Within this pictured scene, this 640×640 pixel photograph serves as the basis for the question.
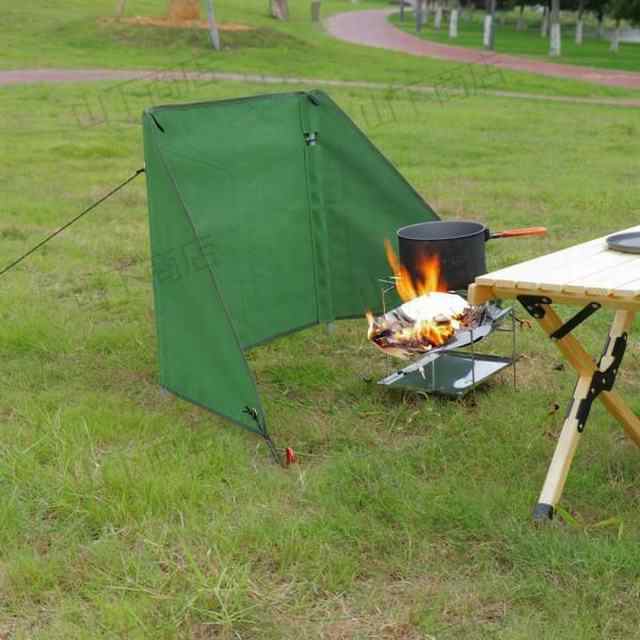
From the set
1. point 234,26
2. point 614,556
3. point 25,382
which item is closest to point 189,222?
point 25,382

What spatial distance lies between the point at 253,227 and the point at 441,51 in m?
30.8

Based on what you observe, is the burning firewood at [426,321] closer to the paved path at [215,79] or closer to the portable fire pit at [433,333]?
the portable fire pit at [433,333]

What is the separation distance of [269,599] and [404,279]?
2.19 m

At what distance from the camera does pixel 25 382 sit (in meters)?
4.96

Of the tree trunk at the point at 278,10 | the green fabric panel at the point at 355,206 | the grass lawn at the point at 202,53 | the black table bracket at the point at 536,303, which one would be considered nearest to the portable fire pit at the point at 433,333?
the green fabric panel at the point at 355,206

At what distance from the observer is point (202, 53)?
86.3ft

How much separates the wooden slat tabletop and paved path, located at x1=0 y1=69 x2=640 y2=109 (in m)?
17.0

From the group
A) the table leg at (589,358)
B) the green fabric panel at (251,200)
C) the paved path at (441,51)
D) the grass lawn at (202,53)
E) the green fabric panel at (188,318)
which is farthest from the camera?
the paved path at (441,51)

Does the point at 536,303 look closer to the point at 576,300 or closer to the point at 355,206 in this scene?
the point at 576,300

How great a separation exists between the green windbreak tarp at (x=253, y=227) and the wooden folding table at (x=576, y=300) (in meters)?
1.19

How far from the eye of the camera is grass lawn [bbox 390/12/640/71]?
32.5 metres

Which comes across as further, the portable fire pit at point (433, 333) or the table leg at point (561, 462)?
the portable fire pit at point (433, 333)

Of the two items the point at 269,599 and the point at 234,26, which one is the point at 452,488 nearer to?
the point at 269,599

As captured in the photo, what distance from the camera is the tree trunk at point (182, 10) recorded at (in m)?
29.0
